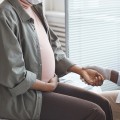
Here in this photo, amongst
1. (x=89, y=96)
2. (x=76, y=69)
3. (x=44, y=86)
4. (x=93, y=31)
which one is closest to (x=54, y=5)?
(x=93, y=31)

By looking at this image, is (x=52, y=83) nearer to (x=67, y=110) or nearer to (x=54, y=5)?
(x=67, y=110)

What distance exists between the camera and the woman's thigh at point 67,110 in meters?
1.19

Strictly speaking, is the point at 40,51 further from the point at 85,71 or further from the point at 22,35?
the point at 85,71

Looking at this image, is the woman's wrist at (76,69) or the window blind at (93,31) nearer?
the woman's wrist at (76,69)

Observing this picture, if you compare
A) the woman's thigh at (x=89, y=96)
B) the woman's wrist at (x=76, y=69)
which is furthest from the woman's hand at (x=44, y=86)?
the woman's wrist at (x=76, y=69)

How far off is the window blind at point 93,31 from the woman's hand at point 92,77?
0.89 metres

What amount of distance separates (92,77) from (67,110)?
0.34 meters

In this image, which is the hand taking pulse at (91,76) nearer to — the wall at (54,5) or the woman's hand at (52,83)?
the woman's hand at (52,83)

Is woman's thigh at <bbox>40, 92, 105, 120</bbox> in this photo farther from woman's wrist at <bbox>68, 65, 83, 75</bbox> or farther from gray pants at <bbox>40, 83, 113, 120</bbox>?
woman's wrist at <bbox>68, 65, 83, 75</bbox>

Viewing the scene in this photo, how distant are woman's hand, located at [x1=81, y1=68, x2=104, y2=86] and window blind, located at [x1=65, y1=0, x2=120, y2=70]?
0.89 m

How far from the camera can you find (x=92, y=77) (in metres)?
1.46

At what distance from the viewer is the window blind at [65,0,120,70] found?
2332 mm

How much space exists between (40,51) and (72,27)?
3.71 feet

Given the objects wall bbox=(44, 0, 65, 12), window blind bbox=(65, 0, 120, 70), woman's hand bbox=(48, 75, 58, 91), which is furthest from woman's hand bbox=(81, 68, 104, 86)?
wall bbox=(44, 0, 65, 12)
